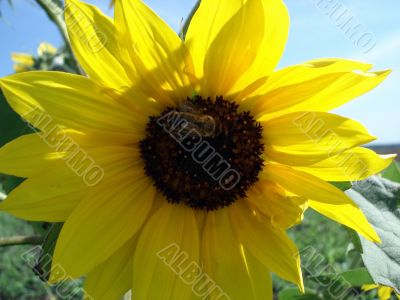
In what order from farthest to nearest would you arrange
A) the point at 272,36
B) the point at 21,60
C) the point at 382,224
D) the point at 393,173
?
the point at 21,60
the point at 393,173
the point at 382,224
the point at 272,36

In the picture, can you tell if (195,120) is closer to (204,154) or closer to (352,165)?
(204,154)

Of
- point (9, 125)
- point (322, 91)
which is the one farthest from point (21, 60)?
point (322, 91)

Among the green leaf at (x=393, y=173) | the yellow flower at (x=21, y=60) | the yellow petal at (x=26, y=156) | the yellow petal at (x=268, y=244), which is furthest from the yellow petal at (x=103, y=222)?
the yellow flower at (x=21, y=60)

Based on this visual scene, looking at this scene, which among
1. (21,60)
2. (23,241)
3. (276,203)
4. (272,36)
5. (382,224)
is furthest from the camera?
(21,60)

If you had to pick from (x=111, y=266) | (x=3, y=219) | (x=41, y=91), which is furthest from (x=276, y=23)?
(x=3, y=219)

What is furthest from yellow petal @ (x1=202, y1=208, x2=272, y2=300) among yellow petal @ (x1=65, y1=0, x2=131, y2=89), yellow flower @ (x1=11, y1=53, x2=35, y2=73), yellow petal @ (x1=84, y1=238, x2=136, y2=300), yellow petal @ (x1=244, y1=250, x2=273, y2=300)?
yellow flower @ (x1=11, y1=53, x2=35, y2=73)

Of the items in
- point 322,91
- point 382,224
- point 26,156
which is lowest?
point 382,224

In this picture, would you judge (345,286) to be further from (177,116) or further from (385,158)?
(177,116)
